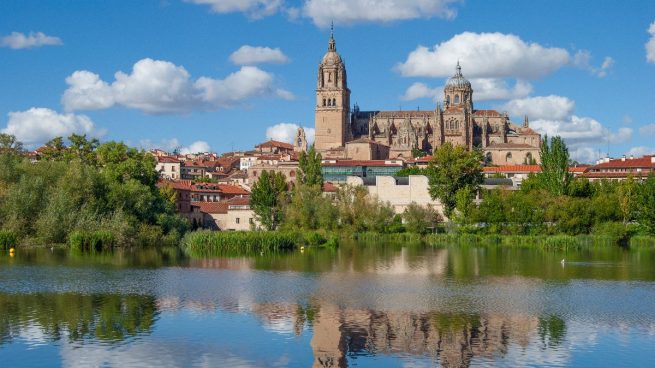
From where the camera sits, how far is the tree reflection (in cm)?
1908

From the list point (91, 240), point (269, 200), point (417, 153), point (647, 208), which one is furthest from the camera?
point (417, 153)

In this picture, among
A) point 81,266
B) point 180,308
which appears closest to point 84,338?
point 180,308

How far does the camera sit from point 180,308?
22.9 m

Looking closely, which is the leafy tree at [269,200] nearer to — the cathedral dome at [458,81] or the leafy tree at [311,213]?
the leafy tree at [311,213]

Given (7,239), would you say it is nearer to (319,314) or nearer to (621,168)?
(319,314)

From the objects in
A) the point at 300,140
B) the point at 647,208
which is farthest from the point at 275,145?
the point at 647,208

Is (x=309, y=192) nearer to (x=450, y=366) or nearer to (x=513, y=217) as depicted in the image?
(x=513, y=217)

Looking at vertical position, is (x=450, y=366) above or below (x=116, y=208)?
below

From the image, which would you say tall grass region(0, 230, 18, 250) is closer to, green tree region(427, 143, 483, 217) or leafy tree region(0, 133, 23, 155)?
leafy tree region(0, 133, 23, 155)

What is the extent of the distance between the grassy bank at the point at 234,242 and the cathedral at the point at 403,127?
64.0 meters

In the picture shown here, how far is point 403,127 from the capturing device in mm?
116938

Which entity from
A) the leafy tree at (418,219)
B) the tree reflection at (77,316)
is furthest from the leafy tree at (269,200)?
the tree reflection at (77,316)

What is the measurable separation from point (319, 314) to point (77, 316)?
20.4 ft

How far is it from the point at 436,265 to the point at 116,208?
19.6m
